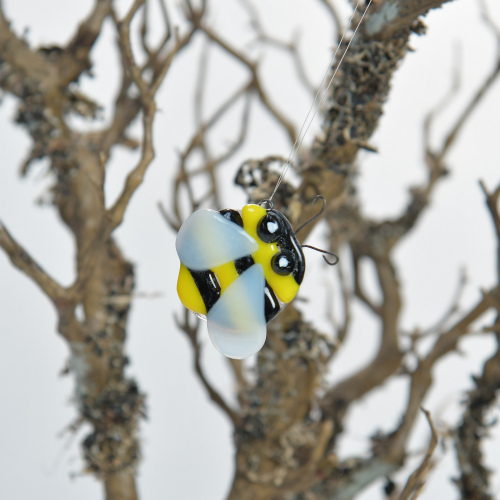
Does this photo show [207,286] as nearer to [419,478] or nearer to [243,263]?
[243,263]

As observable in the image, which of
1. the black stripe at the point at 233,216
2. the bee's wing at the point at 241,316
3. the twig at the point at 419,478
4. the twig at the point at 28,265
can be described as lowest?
the twig at the point at 419,478

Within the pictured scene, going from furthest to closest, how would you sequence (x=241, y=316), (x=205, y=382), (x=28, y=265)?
(x=205, y=382), (x=28, y=265), (x=241, y=316)

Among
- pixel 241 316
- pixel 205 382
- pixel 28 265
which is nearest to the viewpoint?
pixel 241 316

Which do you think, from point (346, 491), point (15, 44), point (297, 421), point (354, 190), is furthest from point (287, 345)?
point (15, 44)

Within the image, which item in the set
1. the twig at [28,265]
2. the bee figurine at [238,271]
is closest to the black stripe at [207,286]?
the bee figurine at [238,271]

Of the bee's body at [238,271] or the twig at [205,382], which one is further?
the twig at [205,382]

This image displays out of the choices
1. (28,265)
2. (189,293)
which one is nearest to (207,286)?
(189,293)

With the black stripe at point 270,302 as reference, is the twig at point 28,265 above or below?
above

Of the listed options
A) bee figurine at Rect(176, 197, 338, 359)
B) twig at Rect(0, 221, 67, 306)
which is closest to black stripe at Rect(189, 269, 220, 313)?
bee figurine at Rect(176, 197, 338, 359)

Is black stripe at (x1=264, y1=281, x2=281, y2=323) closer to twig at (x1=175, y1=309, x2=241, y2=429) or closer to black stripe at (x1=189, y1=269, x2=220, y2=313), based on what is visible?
black stripe at (x1=189, y1=269, x2=220, y2=313)

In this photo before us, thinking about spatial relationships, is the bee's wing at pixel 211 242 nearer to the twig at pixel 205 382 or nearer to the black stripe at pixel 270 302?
the black stripe at pixel 270 302
